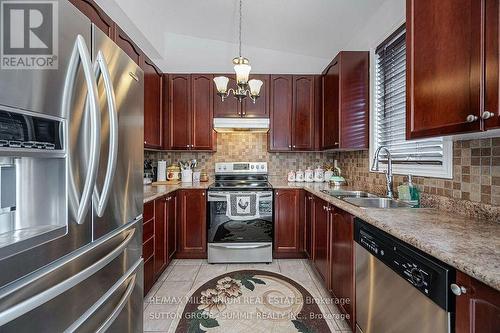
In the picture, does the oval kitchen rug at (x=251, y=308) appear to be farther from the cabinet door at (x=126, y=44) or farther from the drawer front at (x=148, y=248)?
the cabinet door at (x=126, y=44)

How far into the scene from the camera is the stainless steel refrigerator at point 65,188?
0.68m

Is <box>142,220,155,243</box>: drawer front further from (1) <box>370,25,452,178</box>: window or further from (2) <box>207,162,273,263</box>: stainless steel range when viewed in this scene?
(1) <box>370,25,452,178</box>: window

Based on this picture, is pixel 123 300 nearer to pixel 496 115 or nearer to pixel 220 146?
pixel 496 115

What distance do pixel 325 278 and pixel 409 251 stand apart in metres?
1.33

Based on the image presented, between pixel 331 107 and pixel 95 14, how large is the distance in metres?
2.30

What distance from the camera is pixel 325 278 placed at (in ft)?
7.14

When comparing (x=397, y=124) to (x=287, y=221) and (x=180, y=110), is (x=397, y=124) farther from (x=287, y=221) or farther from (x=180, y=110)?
(x=180, y=110)

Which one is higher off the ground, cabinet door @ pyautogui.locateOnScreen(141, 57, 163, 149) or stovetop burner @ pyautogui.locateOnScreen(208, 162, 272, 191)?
cabinet door @ pyautogui.locateOnScreen(141, 57, 163, 149)

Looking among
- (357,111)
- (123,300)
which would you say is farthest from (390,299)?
(357,111)

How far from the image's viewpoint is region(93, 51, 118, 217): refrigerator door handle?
101 centimetres

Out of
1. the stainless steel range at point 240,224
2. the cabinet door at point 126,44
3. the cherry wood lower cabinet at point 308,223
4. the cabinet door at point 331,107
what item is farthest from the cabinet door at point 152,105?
the cabinet door at point 331,107

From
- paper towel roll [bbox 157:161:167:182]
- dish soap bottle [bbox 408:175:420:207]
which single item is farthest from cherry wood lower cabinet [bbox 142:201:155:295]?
dish soap bottle [bbox 408:175:420:207]

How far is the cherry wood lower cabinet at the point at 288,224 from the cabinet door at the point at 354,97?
86 centimetres
